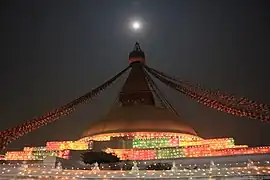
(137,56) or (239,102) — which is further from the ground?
(137,56)

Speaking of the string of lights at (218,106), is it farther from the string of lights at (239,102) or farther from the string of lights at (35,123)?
the string of lights at (35,123)

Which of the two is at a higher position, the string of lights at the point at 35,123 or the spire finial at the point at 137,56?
the spire finial at the point at 137,56

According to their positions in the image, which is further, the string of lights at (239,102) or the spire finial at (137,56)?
the spire finial at (137,56)

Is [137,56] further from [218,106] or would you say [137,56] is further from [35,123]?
[35,123]

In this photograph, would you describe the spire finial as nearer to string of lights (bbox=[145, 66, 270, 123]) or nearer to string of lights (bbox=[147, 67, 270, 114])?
string of lights (bbox=[145, 66, 270, 123])

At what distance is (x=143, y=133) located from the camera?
750 inches

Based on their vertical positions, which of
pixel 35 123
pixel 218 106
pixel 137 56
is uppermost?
pixel 137 56

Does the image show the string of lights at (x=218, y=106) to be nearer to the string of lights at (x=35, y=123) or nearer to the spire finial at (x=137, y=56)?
the spire finial at (x=137, y=56)

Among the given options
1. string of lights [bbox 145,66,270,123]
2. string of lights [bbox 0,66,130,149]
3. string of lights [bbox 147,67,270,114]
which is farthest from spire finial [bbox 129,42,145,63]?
string of lights [bbox 147,67,270,114]

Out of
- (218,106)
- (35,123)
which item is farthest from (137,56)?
(35,123)

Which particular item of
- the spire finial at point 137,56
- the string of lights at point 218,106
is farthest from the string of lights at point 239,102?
the spire finial at point 137,56

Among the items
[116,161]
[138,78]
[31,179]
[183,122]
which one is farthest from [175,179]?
[138,78]

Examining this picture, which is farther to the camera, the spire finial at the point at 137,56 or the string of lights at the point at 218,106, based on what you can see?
the spire finial at the point at 137,56

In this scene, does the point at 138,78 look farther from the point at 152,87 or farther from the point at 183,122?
the point at 183,122
